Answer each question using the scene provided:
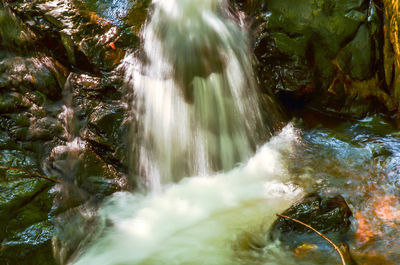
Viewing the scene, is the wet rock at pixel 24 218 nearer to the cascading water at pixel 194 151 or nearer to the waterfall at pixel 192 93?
the cascading water at pixel 194 151

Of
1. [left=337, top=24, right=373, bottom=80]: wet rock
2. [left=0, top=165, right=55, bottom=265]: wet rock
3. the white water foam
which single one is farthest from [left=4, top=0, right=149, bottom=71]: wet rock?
[left=337, top=24, right=373, bottom=80]: wet rock

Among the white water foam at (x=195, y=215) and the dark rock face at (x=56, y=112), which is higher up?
the dark rock face at (x=56, y=112)

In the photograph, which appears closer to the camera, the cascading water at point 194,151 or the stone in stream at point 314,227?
the stone in stream at point 314,227

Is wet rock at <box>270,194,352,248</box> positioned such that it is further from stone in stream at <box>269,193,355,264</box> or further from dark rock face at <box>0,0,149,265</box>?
dark rock face at <box>0,0,149,265</box>

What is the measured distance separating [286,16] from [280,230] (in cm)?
324

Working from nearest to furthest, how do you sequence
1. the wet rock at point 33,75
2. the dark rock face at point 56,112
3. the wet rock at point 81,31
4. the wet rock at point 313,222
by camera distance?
1. the dark rock face at point 56,112
2. the wet rock at point 313,222
3. the wet rock at point 33,75
4. the wet rock at point 81,31

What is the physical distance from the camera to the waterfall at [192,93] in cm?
452

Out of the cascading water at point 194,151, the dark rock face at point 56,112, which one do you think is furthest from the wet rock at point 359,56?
the dark rock face at point 56,112

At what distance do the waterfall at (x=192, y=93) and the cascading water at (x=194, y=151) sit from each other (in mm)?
14

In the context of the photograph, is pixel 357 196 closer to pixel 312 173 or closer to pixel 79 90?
pixel 312 173

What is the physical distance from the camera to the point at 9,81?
4047 millimetres

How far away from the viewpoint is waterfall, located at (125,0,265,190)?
4.52 meters

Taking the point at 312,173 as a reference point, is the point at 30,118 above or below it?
above

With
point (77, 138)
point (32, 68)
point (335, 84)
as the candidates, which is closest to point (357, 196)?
point (335, 84)
